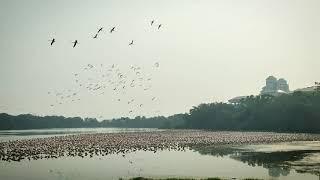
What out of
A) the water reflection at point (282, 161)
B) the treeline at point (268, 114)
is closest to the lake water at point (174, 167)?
the water reflection at point (282, 161)

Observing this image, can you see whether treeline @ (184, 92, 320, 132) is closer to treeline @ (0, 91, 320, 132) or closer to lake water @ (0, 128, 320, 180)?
treeline @ (0, 91, 320, 132)

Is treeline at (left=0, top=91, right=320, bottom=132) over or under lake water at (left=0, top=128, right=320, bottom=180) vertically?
over

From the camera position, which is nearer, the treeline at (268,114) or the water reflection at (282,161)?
the water reflection at (282,161)

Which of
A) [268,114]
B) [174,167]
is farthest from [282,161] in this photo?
[268,114]

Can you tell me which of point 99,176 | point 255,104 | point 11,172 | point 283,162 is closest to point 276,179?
point 283,162

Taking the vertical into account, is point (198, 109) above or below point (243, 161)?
above

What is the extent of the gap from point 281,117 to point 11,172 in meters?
98.0

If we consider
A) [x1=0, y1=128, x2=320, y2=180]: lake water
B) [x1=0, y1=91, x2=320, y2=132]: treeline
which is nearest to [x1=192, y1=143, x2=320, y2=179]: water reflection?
[x1=0, y1=128, x2=320, y2=180]: lake water

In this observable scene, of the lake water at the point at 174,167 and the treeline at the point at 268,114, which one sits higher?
the treeline at the point at 268,114

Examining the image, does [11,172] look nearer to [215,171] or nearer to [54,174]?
[54,174]

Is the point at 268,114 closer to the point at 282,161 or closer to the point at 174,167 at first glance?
the point at 282,161

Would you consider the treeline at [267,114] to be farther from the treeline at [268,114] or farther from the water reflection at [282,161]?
the water reflection at [282,161]

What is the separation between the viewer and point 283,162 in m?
42.9

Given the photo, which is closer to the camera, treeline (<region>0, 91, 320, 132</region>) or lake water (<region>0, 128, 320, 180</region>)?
lake water (<region>0, 128, 320, 180</region>)
